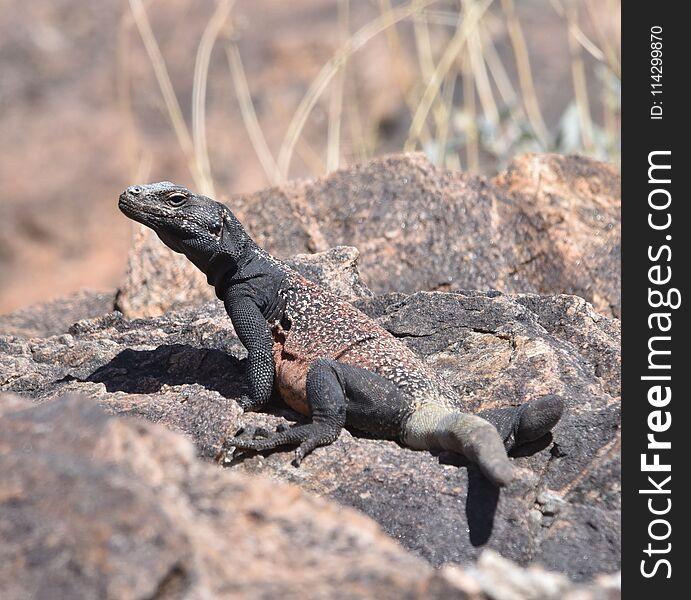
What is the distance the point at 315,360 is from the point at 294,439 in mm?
403

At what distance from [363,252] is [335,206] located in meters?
0.34

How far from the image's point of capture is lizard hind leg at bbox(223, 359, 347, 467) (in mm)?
3207

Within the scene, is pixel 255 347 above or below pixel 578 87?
below

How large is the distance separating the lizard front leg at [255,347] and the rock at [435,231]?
144 centimetres

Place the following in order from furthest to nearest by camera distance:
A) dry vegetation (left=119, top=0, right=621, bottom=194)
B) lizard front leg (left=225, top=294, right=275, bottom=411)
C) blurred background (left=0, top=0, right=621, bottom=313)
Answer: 1. blurred background (left=0, top=0, right=621, bottom=313)
2. dry vegetation (left=119, top=0, right=621, bottom=194)
3. lizard front leg (left=225, top=294, right=275, bottom=411)

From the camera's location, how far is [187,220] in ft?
12.3

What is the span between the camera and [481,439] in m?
2.88

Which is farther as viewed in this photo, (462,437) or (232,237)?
(232,237)

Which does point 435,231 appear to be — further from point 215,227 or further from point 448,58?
point 215,227

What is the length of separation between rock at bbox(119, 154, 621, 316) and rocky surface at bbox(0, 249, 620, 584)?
615mm

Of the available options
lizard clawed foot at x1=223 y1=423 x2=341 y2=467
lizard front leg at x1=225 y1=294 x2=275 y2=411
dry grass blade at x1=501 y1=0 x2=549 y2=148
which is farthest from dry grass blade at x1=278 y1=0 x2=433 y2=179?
lizard clawed foot at x1=223 y1=423 x2=341 y2=467

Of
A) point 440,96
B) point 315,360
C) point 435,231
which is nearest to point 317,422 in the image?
point 315,360

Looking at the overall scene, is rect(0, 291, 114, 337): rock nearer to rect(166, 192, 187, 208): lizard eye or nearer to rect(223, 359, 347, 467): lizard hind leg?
rect(166, 192, 187, 208): lizard eye
